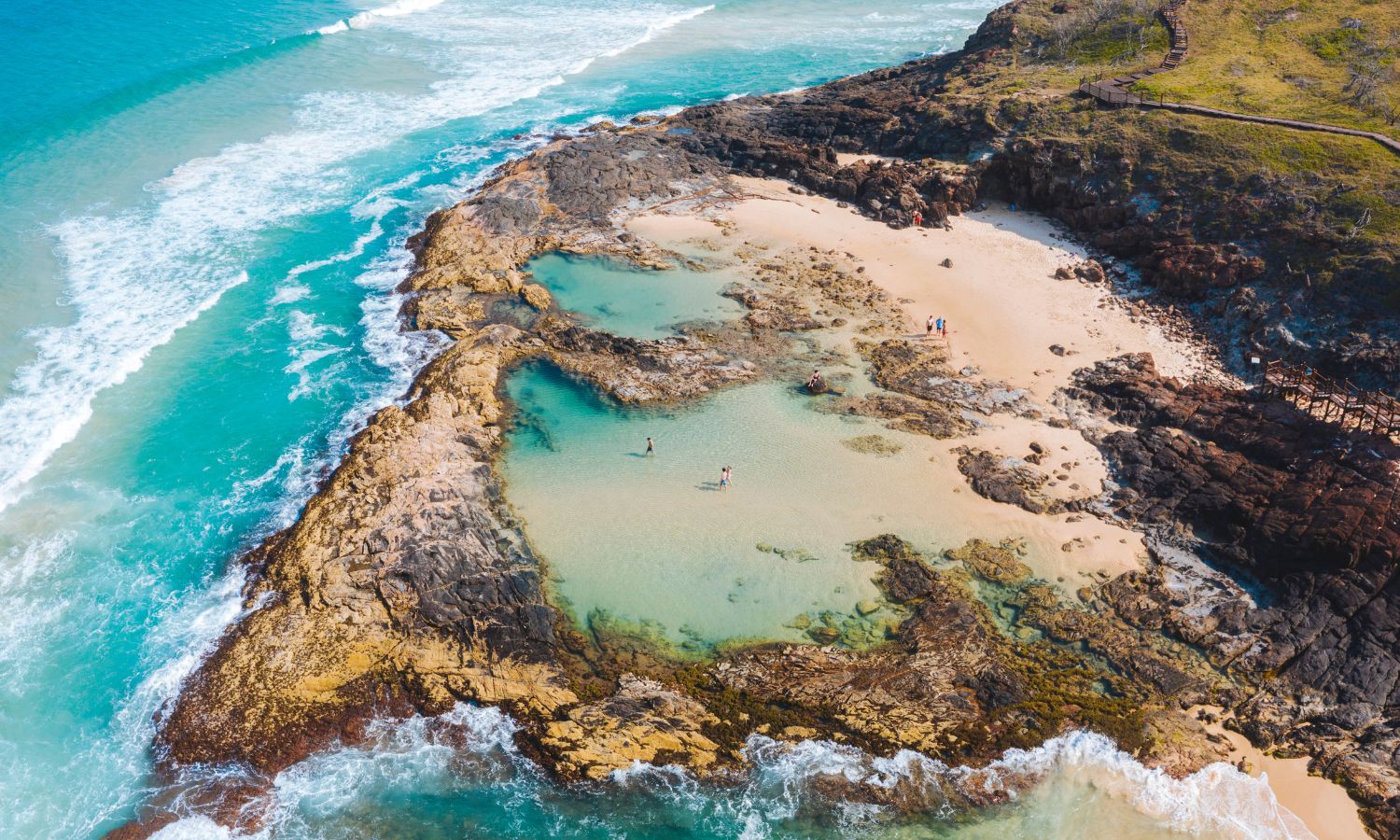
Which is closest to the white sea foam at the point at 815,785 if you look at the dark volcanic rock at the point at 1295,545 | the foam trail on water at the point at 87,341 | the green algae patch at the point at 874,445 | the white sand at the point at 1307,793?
the white sand at the point at 1307,793

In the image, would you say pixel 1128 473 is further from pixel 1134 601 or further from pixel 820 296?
pixel 820 296

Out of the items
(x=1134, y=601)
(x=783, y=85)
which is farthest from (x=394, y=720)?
(x=783, y=85)

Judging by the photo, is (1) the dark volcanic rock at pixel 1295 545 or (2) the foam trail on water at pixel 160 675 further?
(1) the dark volcanic rock at pixel 1295 545

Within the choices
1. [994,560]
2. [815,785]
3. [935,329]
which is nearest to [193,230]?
[935,329]

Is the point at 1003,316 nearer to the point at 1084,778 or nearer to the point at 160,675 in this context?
the point at 1084,778

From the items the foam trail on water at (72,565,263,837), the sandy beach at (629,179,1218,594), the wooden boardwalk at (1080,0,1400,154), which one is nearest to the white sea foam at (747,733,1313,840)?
the sandy beach at (629,179,1218,594)

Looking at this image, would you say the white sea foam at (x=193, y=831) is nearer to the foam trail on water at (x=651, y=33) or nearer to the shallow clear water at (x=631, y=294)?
the shallow clear water at (x=631, y=294)

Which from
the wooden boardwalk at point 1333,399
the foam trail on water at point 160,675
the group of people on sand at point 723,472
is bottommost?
the foam trail on water at point 160,675
